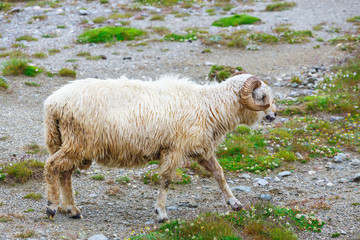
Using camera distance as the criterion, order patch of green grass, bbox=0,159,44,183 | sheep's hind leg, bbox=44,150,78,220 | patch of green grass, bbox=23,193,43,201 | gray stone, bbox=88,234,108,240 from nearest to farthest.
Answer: gray stone, bbox=88,234,108,240 < sheep's hind leg, bbox=44,150,78,220 < patch of green grass, bbox=23,193,43,201 < patch of green grass, bbox=0,159,44,183

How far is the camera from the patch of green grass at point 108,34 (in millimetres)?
22016

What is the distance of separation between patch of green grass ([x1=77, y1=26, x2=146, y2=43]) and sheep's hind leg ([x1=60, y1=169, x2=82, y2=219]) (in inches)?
595

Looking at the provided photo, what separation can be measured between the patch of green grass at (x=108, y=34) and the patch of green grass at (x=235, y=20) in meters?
4.98

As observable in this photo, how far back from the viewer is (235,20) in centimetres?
2552

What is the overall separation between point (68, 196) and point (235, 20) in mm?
19872

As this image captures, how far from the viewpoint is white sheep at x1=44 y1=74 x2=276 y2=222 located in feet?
25.1

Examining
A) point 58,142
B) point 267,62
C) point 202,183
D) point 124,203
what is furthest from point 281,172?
point 267,62

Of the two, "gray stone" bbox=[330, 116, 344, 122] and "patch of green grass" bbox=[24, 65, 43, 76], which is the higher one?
"patch of green grass" bbox=[24, 65, 43, 76]

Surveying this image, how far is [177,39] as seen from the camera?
22578mm

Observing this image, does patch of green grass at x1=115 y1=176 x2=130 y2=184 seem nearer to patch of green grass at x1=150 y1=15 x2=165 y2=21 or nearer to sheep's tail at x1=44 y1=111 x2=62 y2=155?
sheep's tail at x1=44 y1=111 x2=62 y2=155

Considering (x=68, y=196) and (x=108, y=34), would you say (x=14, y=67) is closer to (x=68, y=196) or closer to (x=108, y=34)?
(x=108, y=34)

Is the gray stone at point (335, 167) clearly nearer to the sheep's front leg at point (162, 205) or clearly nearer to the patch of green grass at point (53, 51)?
the sheep's front leg at point (162, 205)

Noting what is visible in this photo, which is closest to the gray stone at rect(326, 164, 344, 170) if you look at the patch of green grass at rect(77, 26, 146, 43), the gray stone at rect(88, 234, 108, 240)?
the gray stone at rect(88, 234, 108, 240)

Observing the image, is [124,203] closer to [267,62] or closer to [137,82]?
[137,82]
